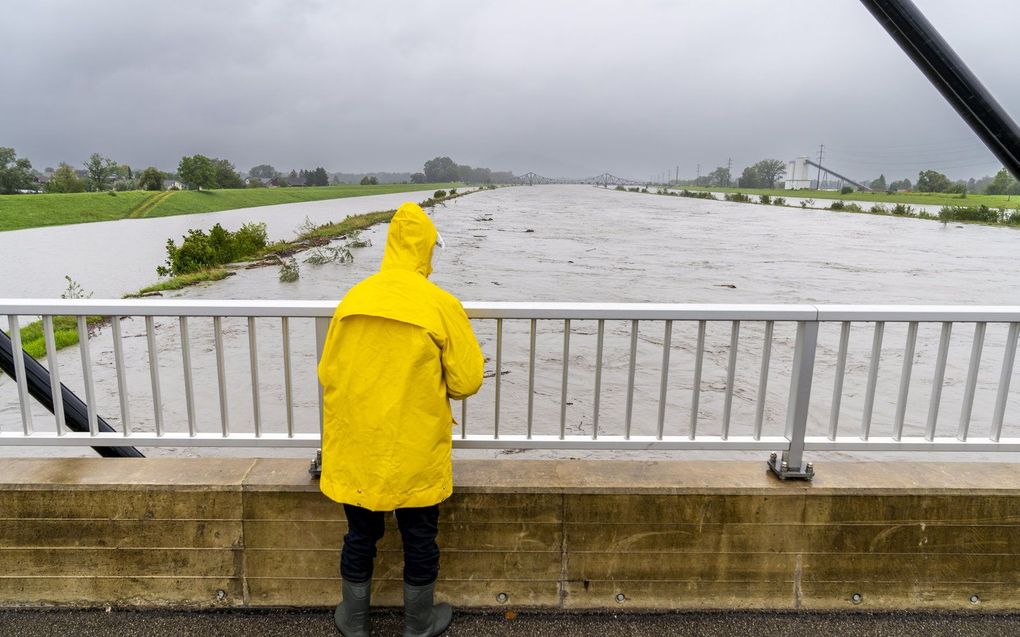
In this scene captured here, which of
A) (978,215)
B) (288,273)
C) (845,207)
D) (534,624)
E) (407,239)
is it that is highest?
(407,239)

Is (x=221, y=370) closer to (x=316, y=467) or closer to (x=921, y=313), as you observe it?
(x=316, y=467)

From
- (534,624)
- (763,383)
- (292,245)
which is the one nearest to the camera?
(534,624)

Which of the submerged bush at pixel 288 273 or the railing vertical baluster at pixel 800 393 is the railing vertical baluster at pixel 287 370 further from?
the submerged bush at pixel 288 273

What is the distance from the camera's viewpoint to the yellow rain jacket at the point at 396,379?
98.5 inches

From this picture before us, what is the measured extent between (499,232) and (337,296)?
39.7 m

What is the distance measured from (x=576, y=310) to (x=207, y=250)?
1375 inches

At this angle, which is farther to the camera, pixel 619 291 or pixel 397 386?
pixel 619 291

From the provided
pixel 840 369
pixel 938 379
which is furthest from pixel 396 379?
pixel 938 379

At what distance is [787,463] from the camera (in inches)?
132

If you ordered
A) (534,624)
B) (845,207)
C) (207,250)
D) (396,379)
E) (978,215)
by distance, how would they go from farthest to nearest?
(845,207), (978,215), (207,250), (534,624), (396,379)

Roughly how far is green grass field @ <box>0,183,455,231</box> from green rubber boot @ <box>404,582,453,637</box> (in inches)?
2100

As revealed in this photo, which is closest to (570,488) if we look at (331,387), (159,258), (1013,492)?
(331,387)

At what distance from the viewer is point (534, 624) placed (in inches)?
126

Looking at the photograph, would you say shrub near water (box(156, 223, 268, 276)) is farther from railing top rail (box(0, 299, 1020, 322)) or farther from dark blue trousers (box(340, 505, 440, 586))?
dark blue trousers (box(340, 505, 440, 586))
